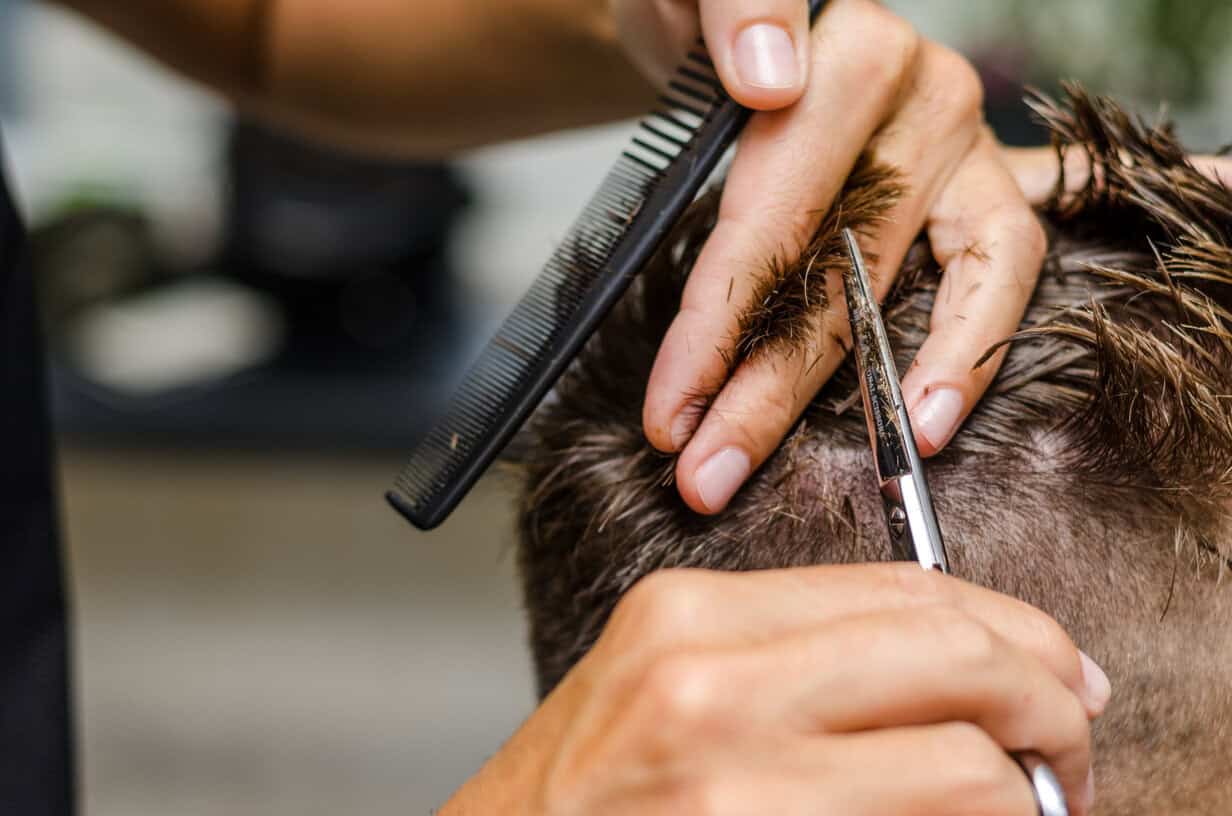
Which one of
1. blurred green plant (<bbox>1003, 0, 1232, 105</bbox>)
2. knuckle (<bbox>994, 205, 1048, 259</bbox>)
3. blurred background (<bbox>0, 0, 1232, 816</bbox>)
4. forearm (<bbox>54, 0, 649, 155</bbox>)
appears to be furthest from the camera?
blurred background (<bbox>0, 0, 1232, 816</bbox>)

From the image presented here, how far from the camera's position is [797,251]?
0.70m

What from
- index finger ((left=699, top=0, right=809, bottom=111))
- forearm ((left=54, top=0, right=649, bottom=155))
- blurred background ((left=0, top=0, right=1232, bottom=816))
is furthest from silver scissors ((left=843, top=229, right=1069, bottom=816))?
blurred background ((left=0, top=0, right=1232, bottom=816))

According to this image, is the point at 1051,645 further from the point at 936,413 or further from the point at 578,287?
the point at 578,287

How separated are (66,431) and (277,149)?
0.76 meters

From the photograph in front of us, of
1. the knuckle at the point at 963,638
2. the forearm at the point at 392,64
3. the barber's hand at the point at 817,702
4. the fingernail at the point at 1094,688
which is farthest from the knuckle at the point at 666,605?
the forearm at the point at 392,64

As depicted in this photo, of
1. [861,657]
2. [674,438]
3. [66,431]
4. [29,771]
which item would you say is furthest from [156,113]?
[861,657]

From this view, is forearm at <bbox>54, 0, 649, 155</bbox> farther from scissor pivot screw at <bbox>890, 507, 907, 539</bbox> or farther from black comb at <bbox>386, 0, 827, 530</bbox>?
scissor pivot screw at <bbox>890, 507, 907, 539</bbox>

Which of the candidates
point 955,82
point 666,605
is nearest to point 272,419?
point 955,82

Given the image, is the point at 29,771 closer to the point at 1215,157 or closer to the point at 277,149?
the point at 1215,157

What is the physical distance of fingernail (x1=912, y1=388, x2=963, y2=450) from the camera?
2.21 ft

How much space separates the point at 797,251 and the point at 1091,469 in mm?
242

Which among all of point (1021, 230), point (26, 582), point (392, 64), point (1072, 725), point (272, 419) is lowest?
point (272, 419)

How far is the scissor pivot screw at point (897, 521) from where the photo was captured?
630 millimetres

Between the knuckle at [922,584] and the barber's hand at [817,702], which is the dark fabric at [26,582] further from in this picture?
the knuckle at [922,584]
